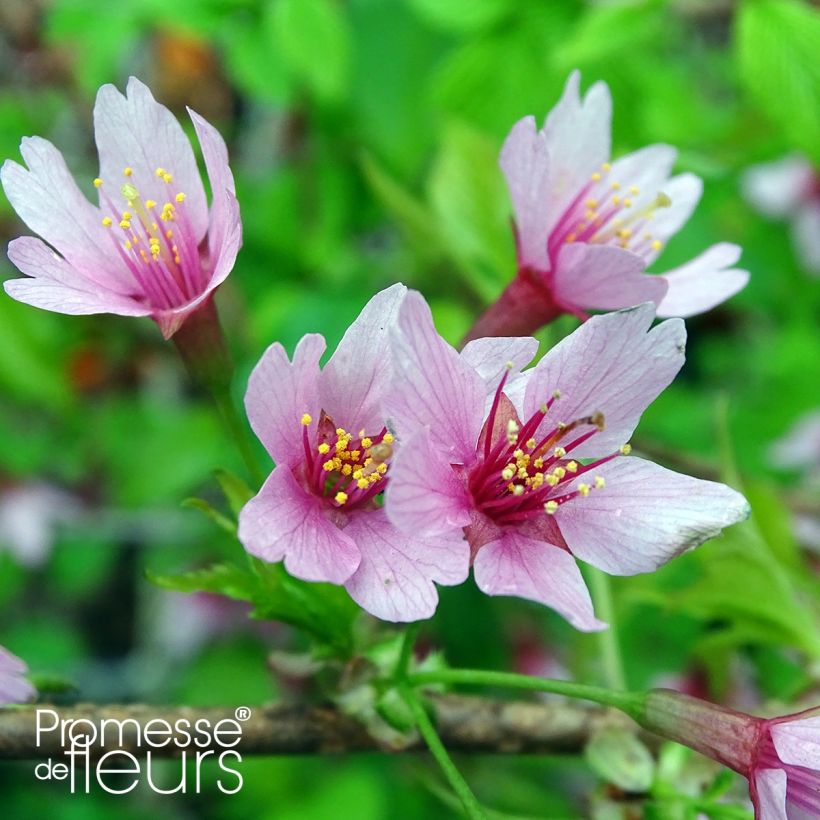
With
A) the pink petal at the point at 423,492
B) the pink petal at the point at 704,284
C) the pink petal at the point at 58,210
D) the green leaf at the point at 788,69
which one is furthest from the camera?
the green leaf at the point at 788,69

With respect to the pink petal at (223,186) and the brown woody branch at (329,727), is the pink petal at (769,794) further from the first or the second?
the pink petal at (223,186)

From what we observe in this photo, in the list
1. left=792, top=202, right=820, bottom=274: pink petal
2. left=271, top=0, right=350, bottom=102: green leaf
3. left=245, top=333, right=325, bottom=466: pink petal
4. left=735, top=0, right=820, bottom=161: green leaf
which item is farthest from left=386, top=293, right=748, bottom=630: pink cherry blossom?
left=792, top=202, right=820, bottom=274: pink petal

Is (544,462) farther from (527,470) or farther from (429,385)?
(429,385)

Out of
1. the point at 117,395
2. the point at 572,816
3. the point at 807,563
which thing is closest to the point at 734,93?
the point at 807,563

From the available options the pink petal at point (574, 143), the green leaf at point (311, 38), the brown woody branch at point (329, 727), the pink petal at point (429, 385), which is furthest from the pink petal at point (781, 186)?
the pink petal at point (429, 385)

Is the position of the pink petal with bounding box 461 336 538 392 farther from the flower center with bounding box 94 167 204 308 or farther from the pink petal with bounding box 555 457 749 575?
the flower center with bounding box 94 167 204 308
